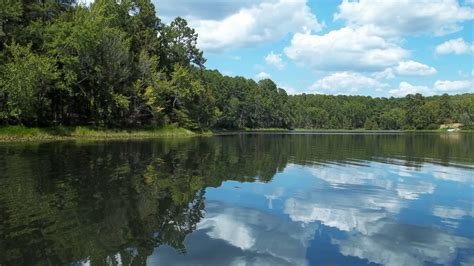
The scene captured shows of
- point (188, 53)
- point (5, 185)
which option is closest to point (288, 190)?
point (5, 185)

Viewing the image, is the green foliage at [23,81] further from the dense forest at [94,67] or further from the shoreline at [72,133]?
the shoreline at [72,133]

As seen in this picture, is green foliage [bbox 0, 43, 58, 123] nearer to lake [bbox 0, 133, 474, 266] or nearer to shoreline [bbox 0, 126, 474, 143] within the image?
shoreline [bbox 0, 126, 474, 143]

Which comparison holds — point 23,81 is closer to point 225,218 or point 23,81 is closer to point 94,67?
point 94,67

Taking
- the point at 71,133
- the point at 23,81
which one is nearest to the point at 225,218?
the point at 23,81

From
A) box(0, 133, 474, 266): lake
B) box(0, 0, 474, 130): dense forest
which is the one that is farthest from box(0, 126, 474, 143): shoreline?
box(0, 133, 474, 266): lake

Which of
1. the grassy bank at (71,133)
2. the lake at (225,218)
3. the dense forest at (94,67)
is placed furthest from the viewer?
the dense forest at (94,67)

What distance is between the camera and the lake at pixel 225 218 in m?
9.30

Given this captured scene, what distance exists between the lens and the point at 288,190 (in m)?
18.3

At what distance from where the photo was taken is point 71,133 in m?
54.1

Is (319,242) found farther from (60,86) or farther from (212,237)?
(60,86)

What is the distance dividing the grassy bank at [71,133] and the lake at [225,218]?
1052 inches

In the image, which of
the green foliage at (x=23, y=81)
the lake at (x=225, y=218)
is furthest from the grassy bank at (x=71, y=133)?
the lake at (x=225, y=218)

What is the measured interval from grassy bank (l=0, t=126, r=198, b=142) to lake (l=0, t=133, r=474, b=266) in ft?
87.6

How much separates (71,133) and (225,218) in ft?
152
